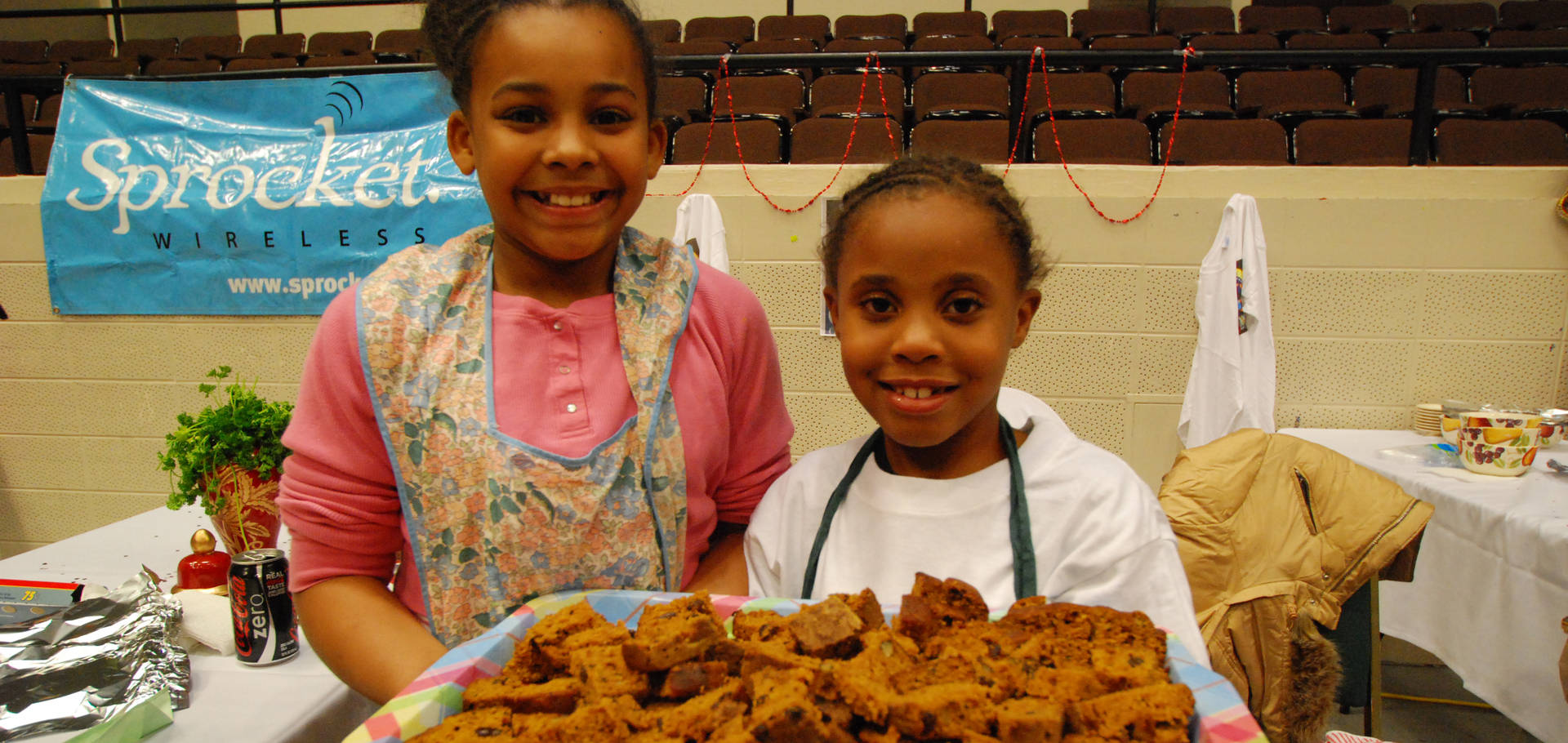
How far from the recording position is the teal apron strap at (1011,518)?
846 mm

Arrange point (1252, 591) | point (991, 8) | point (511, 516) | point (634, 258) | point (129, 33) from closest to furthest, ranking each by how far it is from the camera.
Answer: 1. point (511, 516)
2. point (634, 258)
3. point (1252, 591)
4. point (991, 8)
5. point (129, 33)

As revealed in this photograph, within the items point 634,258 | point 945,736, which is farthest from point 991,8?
point 945,736

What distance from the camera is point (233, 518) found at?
4.38ft

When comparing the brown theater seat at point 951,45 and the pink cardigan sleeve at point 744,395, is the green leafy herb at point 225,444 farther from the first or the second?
the brown theater seat at point 951,45

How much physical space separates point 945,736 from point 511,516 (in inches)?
19.0

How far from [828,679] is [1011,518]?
40 centimetres

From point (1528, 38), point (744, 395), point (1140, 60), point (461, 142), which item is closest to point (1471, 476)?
point (1140, 60)

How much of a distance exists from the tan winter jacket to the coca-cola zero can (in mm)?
1702

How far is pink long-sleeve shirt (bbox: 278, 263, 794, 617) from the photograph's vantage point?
31.4 inches

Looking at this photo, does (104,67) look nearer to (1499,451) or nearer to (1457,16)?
(1499,451)

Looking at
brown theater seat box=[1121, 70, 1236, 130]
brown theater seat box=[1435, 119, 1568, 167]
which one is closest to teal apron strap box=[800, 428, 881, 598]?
brown theater seat box=[1121, 70, 1236, 130]

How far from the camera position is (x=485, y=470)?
802 millimetres

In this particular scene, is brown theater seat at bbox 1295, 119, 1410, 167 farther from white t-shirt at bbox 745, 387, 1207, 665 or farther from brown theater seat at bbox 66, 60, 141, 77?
brown theater seat at bbox 66, 60, 141, 77

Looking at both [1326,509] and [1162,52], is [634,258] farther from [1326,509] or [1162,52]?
[1162,52]
